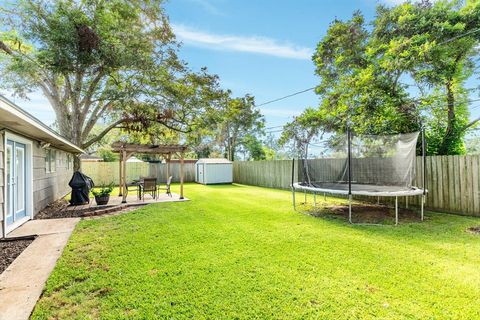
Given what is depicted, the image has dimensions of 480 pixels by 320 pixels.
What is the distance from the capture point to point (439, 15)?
8.03 meters

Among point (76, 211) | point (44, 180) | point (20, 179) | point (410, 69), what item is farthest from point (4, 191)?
point (410, 69)

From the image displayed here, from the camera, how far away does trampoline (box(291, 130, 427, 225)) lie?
596 centimetres

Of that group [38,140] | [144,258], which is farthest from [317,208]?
[38,140]

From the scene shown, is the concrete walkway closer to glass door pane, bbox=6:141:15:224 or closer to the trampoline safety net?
glass door pane, bbox=6:141:15:224

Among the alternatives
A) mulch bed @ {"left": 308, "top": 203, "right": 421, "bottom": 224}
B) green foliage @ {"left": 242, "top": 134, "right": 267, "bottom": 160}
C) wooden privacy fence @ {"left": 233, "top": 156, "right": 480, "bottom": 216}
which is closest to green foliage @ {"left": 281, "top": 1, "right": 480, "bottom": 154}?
mulch bed @ {"left": 308, "top": 203, "right": 421, "bottom": 224}

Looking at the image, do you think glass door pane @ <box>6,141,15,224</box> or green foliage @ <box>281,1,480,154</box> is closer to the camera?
glass door pane @ <box>6,141,15,224</box>

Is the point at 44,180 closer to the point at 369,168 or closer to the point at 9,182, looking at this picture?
the point at 9,182

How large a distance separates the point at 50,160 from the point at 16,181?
3193 mm

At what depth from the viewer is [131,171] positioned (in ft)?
56.6

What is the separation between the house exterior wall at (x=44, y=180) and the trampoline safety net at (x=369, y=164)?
24.0 ft

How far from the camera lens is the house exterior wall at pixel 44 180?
6484 mm

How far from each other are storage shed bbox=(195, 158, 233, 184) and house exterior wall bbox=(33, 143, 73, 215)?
7644mm

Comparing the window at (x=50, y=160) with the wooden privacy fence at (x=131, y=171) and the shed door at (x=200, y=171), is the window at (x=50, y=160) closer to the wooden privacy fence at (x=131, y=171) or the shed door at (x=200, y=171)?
the wooden privacy fence at (x=131, y=171)

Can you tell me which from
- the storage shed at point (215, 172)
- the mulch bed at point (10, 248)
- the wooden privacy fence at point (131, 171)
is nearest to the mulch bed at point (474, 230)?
the mulch bed at point (10, 248)
